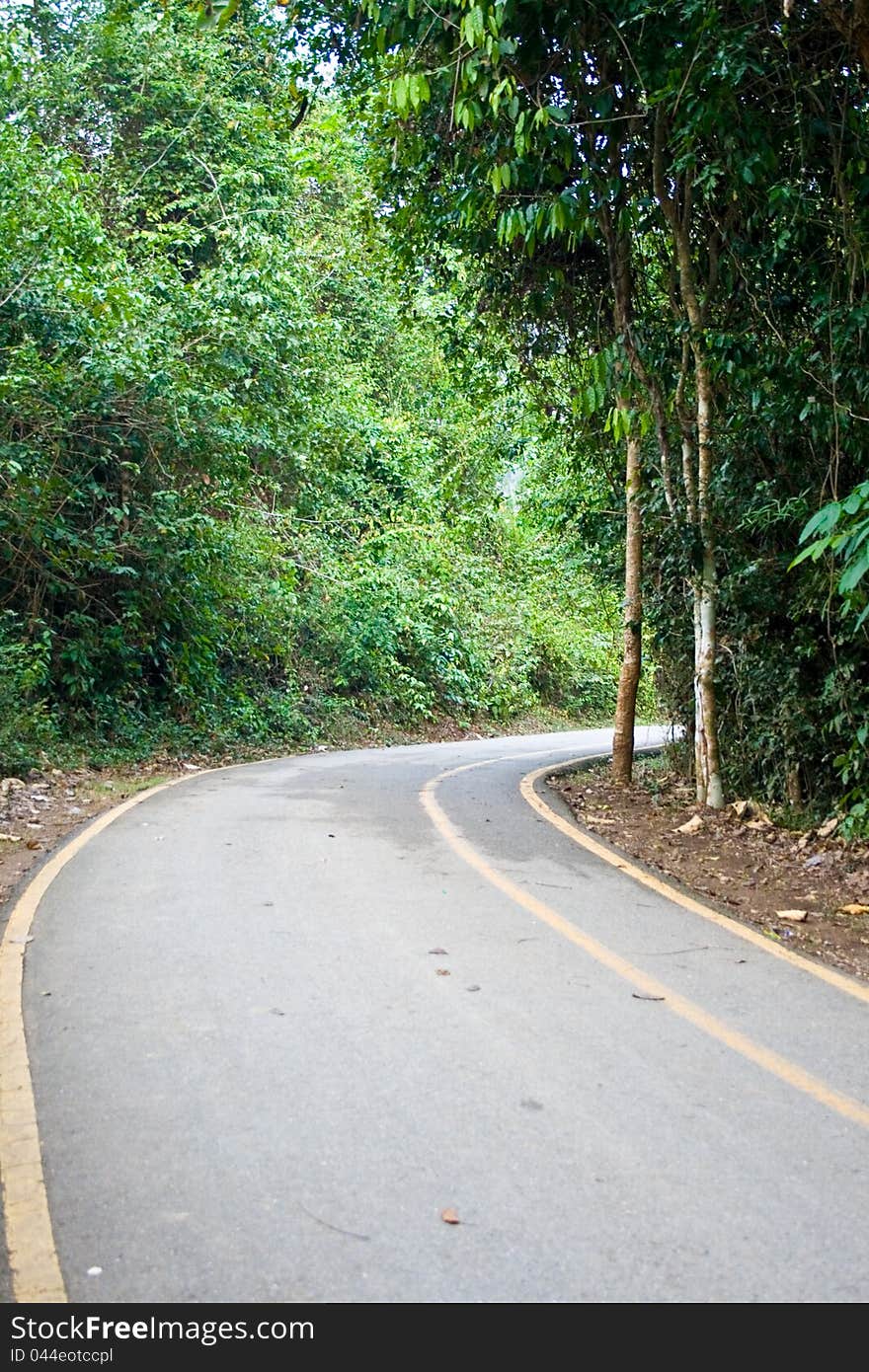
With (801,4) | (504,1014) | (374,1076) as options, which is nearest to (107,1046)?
(374,1076)

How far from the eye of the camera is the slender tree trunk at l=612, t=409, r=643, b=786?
1338 cm

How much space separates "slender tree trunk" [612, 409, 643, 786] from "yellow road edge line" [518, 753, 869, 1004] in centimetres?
208

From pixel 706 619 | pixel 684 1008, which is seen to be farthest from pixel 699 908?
pixel 706 619

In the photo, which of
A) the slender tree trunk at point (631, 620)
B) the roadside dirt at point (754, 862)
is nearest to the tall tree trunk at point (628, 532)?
the slender tree trunk at point (631, 620)

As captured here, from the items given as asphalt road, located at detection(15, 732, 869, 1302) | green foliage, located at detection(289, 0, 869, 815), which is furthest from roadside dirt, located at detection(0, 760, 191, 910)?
green foliage, located at detection(289, 0, 869, 815)

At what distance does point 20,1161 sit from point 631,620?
10.5m

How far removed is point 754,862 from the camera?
9.37 metres

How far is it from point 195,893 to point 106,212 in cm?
1683

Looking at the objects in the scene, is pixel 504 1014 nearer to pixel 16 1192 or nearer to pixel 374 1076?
pixel 374 1076

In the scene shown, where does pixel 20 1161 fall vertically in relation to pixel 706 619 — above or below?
below

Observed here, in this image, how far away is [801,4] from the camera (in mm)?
9148

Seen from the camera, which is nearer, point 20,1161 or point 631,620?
point 20,1161

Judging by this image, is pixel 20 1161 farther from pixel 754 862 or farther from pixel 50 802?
pixel 50 802

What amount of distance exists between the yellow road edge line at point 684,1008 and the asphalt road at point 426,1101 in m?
0.05
